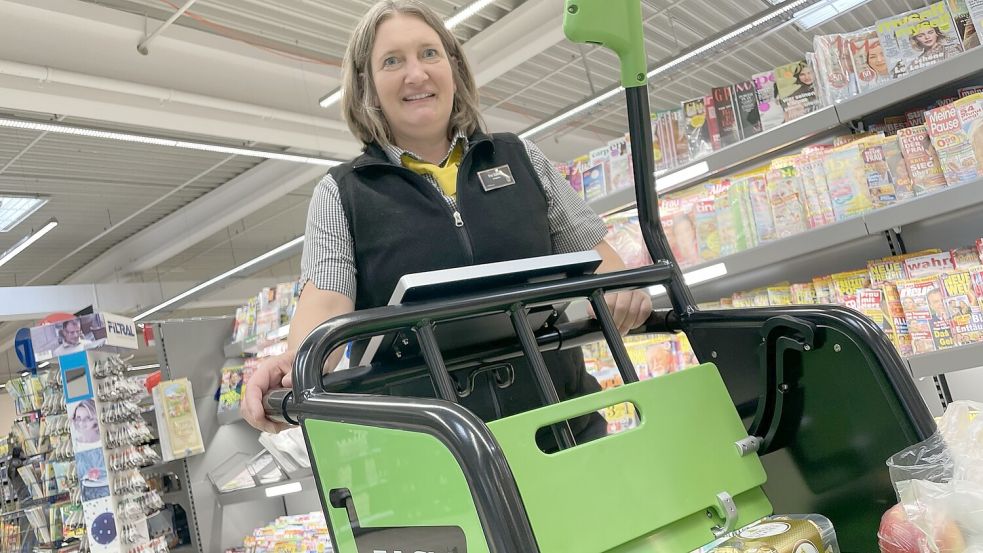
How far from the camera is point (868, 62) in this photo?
2729 mm

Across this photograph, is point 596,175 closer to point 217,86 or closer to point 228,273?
point 217,86

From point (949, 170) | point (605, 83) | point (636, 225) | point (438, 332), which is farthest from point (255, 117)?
point (438, 332)

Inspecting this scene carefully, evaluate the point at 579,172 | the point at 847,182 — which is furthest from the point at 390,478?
the point at 579,172

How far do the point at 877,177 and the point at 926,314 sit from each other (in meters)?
0.50

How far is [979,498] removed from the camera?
34.4 inches

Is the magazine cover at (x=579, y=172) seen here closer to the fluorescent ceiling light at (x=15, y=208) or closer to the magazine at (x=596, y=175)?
the magazine at (x=596, y=175)

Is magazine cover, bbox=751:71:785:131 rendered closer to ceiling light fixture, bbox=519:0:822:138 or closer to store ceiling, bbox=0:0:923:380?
ceiling light fixture, bbox=519:0:822:138

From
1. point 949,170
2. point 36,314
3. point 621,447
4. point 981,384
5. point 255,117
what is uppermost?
point 255,117

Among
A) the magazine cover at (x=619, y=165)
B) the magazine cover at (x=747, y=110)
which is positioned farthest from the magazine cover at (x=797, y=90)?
the magazine cover at (x=619, y=165)

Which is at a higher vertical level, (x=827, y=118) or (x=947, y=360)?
(x=827, y=118)

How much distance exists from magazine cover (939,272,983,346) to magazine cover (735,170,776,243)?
628mm

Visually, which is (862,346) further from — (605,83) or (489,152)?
(605,83)

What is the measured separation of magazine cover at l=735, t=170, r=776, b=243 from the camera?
2906 millimetres

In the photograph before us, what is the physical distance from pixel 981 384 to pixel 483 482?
2725 mm
